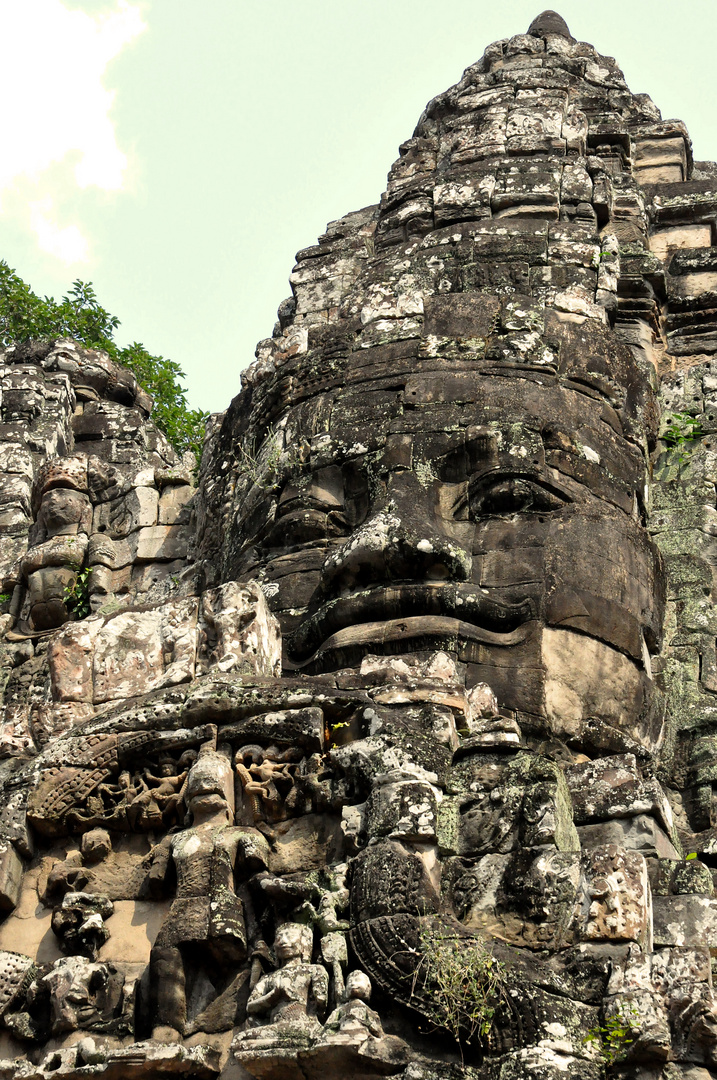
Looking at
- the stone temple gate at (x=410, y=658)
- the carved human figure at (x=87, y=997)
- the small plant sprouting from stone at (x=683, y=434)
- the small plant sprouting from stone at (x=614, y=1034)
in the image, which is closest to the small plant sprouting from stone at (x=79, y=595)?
the stone temple gate at (x=410, y=658)

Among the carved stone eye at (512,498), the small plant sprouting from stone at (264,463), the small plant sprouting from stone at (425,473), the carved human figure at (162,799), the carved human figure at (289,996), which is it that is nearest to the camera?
the carved human figure at (289,996)

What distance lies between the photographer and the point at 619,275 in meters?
13.6

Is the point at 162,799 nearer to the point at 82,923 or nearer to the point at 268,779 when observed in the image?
the point at 268,779

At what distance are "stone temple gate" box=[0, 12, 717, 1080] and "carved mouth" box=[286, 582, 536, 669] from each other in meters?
0.03

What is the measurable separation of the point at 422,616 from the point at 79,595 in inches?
163

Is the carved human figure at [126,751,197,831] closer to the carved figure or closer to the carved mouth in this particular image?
the carved figure

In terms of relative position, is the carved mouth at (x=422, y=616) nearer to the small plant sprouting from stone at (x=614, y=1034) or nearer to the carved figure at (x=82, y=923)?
the carved figure at (x=82, y=923)

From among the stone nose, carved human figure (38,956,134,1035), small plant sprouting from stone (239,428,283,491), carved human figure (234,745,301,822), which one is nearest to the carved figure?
carved human figure (38,956,134,1035)

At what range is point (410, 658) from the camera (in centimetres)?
1003

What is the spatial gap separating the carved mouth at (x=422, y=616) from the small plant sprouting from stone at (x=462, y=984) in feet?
9.29

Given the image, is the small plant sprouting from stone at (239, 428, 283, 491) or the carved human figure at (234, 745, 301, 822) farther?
the small plant sprouting from stone at (239, 428, 283, 491)

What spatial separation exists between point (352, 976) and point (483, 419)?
188 inches

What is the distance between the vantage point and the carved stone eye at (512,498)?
36.1ft

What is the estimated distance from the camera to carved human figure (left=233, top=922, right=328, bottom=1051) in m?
7.55
